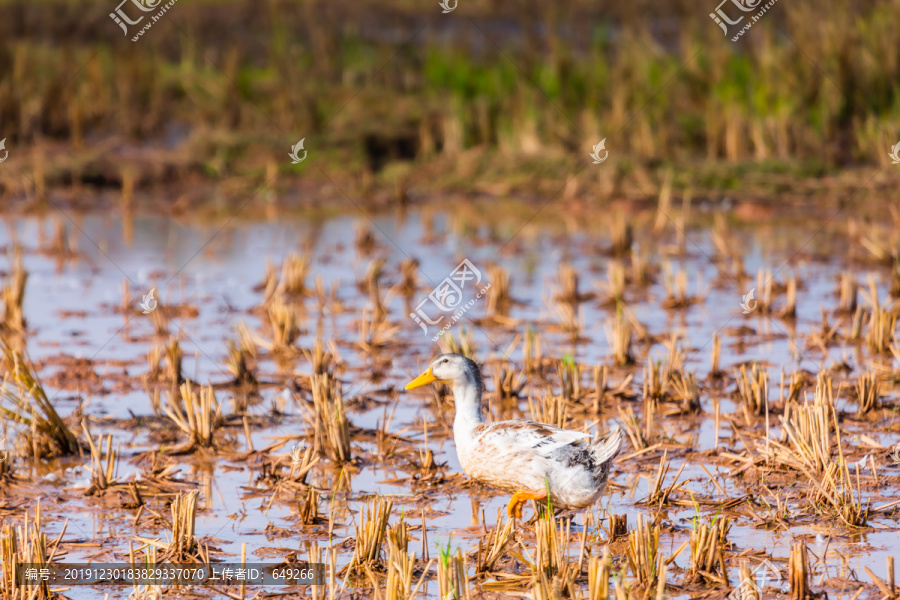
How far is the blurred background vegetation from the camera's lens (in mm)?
17750

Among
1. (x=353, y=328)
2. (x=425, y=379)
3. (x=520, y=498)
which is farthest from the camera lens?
(x=353, y=328)

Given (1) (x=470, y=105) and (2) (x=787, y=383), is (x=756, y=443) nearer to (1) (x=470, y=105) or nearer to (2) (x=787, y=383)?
(2) (x=787, y=383)

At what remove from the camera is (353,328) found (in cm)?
1088

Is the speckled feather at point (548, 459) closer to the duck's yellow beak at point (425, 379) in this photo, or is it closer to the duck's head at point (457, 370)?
the duck's head at point (457, 370)

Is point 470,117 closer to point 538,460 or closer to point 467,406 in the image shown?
point 467,406

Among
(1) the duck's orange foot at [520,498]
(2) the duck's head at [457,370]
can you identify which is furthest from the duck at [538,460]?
(2) the duck's head at [457,370]

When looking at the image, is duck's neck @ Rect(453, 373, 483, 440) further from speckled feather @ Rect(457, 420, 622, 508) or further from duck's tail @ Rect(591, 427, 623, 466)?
duck's tail @ Rect(591, 427, 623, 466)

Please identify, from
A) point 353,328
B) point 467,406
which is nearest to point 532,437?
point 467,406

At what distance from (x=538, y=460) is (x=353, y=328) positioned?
211 inches

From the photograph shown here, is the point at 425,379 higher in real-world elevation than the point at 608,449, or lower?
higher

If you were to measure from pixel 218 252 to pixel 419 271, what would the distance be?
288 cm

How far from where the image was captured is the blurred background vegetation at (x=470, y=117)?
1775cm

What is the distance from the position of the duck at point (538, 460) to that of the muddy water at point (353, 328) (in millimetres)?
327

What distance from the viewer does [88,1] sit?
1207 inches
